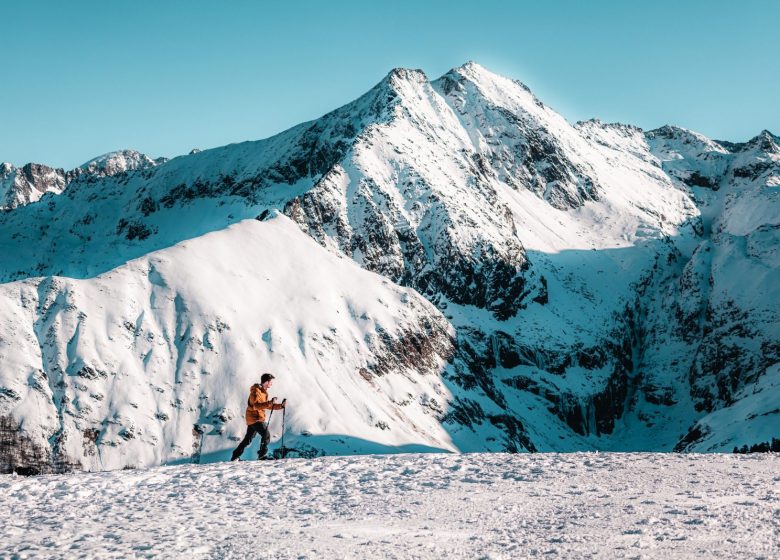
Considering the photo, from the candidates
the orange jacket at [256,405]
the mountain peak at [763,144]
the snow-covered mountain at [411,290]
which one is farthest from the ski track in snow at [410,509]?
the mountain peak at [763,144]

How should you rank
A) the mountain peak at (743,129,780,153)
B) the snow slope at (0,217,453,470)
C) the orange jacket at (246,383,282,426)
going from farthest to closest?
the mountain peak at (743,129,780,153)
the snow slope at (0,217,453,470)
the orange jacket at (246,383,282,426)

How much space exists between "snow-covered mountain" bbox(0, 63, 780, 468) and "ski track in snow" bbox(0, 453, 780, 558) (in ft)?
159

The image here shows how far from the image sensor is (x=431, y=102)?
157000 millimetres

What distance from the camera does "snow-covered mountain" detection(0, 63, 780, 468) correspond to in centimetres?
6944

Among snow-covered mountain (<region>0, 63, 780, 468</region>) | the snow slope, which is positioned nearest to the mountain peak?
snow-covered mountain (<region>0, 63, 780, 468</region>)

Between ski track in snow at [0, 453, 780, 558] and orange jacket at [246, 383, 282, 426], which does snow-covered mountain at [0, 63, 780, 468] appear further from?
ski track in snow at [0, 453, 780, 558]

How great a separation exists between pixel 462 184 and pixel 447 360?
45513mm

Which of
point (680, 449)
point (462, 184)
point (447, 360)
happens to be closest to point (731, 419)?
point (680, 449)

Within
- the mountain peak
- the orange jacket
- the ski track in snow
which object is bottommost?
the ski track in snow

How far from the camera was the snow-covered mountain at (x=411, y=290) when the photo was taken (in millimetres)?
69438

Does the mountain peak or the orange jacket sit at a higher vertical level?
the mountain peak

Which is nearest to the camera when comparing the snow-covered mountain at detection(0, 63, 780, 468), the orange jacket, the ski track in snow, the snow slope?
the ski track in snow

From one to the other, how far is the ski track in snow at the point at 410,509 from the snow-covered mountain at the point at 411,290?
48.5 metres

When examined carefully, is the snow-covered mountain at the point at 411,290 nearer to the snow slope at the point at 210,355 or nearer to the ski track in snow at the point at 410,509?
the snow slope at the point at 210,355
